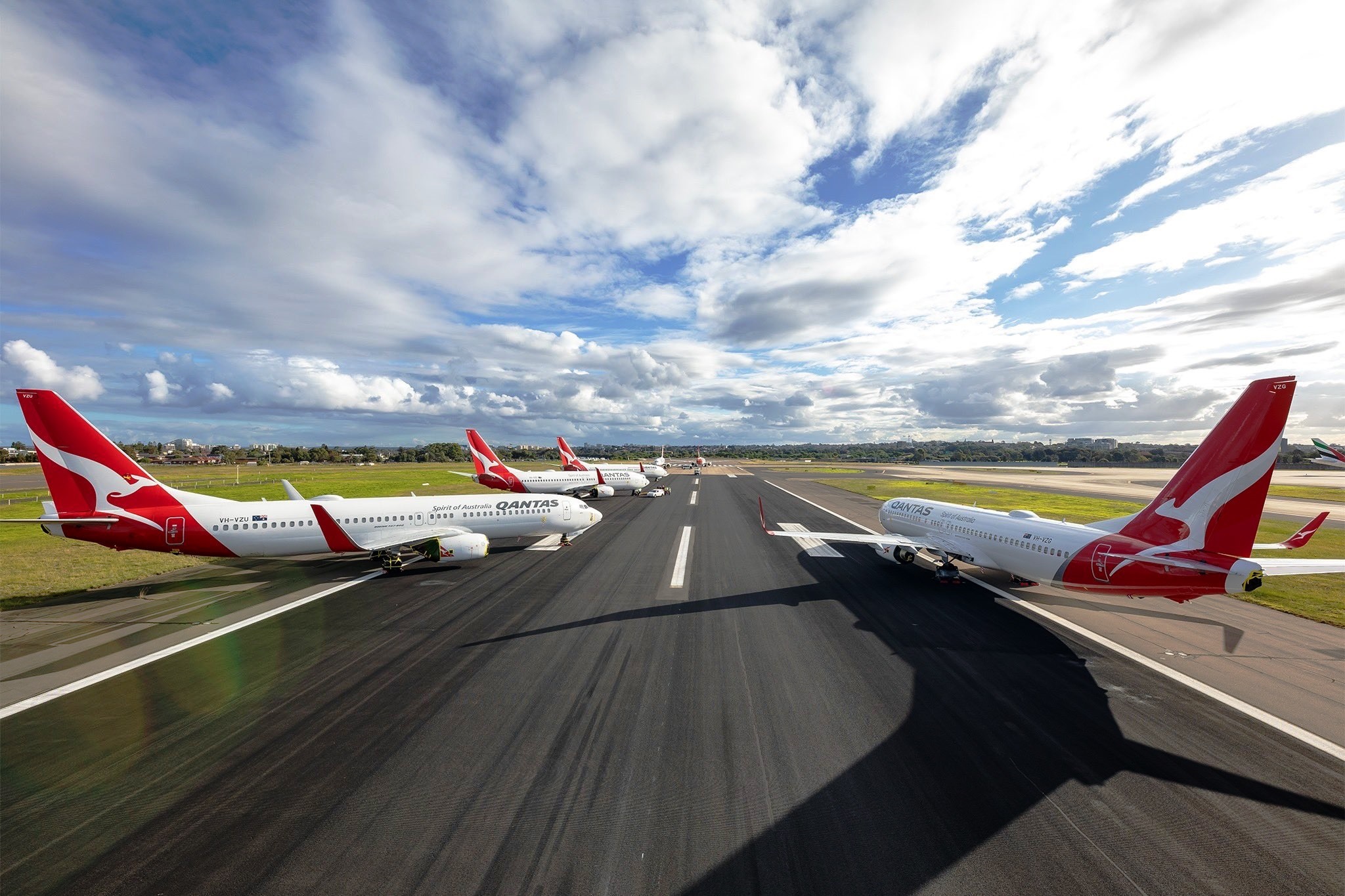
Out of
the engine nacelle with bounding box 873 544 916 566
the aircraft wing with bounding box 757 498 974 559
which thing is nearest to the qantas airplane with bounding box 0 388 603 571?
the aircraft wing with bounding box 757 498 974 559

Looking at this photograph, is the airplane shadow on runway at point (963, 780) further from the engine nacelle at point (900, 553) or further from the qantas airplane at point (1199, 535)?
the engine nacelle at point (900, 553)

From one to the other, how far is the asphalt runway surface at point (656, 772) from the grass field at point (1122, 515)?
1304 cm

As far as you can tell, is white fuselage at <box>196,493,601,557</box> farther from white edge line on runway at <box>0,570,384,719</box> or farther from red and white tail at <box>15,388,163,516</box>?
white edge line on runway at <box>0,570,384,719</box>

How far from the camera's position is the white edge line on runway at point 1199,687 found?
10273mm

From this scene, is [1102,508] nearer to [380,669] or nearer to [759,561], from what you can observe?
[759,561]

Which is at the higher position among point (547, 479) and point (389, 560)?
point (547, 479)

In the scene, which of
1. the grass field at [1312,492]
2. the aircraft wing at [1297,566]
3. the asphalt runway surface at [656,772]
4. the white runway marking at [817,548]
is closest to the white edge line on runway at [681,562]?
the asphalt runway surface at [656,772]

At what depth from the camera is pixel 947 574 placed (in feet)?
73.6

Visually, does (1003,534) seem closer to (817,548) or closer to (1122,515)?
(817,548)

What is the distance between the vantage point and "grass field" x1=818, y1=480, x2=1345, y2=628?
1933 cm

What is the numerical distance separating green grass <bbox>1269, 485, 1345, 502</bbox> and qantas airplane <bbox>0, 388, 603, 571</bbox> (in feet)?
329

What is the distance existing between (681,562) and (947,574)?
1370 cm

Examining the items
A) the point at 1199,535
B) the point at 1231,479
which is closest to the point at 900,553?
the point at 1199,535

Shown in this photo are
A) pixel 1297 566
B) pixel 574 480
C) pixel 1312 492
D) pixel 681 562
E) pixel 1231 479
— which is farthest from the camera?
pixel 1312 492
